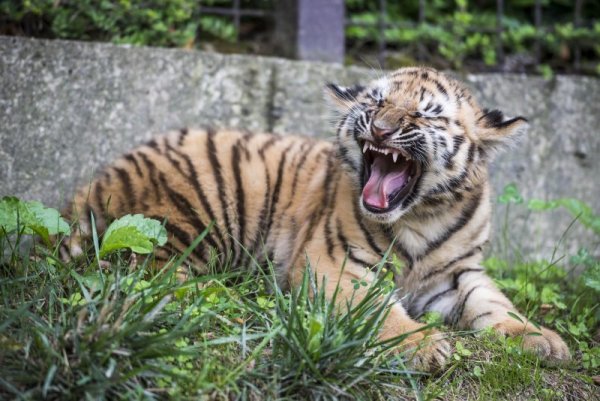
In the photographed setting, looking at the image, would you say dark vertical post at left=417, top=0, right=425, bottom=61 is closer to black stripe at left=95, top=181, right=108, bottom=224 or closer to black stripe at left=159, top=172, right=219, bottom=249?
black stripe at left=159, top=172, right=219, bottom=249

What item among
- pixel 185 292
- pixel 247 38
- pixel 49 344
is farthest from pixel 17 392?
pixel 247 38

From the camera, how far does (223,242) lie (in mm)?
3875

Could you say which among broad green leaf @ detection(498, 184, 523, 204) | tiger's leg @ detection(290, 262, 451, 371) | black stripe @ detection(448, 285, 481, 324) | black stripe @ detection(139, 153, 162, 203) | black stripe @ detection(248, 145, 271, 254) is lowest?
black stripe @ detection(448, 285, 481, 324)

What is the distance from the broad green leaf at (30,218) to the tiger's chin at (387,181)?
1341 millimetres

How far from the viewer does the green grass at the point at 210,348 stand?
2.41 m

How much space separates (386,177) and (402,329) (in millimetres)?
746

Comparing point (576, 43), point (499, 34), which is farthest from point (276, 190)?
point (576, 43)

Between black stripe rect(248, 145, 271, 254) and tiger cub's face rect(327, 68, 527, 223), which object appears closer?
tiger cub's face rect(327, 68, 527, 223)

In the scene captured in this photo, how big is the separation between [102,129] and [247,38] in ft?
5.32

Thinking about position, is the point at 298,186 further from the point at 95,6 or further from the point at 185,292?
the point at 95,6

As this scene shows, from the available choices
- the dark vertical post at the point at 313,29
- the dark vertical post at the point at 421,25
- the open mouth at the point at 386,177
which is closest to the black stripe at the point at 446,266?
the open mouth at the point at 386,177

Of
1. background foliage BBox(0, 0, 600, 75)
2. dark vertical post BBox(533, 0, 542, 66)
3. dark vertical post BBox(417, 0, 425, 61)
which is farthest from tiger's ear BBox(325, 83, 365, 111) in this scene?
dark vertical post BBox(533, 0, 542, 66)

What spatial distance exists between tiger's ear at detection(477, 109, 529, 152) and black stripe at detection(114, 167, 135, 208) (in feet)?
5.65

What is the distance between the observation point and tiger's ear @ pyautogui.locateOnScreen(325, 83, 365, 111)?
3668 millimetres
